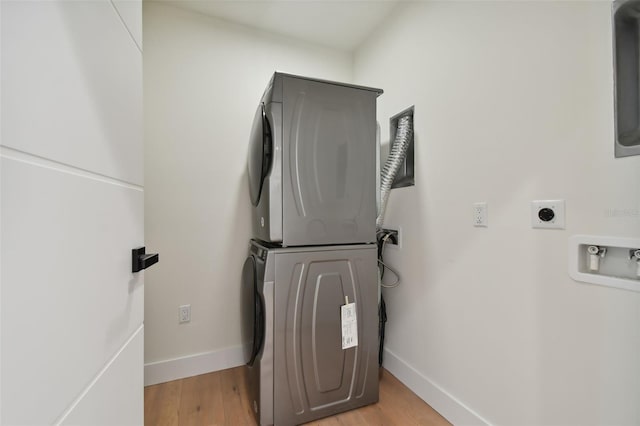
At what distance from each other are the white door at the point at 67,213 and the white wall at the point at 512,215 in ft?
4.96

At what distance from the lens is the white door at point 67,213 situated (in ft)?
1.30

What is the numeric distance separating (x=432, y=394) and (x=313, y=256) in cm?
111

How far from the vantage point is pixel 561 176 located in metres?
1.04

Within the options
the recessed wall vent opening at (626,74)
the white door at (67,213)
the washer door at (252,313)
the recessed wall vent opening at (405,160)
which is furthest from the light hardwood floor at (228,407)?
the recessed wall vent opening at (626,74)

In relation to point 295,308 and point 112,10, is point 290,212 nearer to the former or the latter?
point 295,308

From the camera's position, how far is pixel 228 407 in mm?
1609

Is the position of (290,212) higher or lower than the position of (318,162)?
lower

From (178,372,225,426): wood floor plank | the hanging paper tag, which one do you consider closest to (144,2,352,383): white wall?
(178,372,225,426): wood floor plank

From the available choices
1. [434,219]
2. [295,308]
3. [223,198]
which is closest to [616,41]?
[434,219]

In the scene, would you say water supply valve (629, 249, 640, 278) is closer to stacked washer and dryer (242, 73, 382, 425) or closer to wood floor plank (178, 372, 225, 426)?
stacked washer and dryer (242, 73, 382, 425)

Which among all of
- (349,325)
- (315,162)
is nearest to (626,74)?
(315,162)

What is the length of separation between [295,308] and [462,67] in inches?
63.6

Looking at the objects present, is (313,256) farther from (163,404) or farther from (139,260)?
(163,404)

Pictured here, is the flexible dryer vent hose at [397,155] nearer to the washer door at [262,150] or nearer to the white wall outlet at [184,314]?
the washer door at [262,150]
